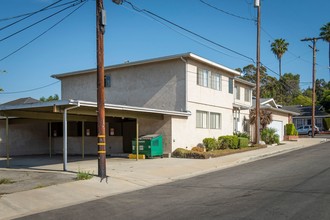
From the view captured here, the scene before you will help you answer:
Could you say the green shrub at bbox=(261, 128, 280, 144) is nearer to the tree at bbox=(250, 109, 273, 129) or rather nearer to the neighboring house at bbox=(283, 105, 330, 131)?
the tree at bbox=(250, 109, 273, 129)

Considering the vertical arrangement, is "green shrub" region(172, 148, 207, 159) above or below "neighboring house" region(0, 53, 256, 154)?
below

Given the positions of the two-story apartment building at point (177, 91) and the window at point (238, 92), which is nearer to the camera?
the two-story apartment building at point (177, 91)

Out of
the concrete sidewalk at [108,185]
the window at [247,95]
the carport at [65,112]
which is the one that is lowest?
the concrete sidewalk at [108,185]

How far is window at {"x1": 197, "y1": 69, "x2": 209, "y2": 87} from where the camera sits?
84.4 ft

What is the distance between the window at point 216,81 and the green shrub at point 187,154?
686 cm

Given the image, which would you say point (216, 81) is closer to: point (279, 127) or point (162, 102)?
point (162, 102)

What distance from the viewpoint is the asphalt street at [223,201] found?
808 cm

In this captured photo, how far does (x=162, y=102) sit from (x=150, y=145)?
4.78 meters

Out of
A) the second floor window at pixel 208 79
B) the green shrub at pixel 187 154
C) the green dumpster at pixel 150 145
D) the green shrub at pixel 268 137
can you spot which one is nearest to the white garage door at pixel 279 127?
the green shrub at pixel 268 137

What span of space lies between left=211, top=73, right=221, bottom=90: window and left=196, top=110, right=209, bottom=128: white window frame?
2.22 m

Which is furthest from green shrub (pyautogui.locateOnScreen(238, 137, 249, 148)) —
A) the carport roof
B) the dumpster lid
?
the dumpster lid

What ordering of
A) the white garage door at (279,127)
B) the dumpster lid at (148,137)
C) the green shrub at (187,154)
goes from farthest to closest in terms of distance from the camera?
the white garage door at (279,127), the dumpster lid at (148,137), the green shrub at (187,154)

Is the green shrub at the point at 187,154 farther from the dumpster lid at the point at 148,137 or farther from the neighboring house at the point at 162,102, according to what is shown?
the dumpster lid at the point at 148,137

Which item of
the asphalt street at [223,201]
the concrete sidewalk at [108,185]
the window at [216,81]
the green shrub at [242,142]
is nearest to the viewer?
the asphalt street at [223,201]
